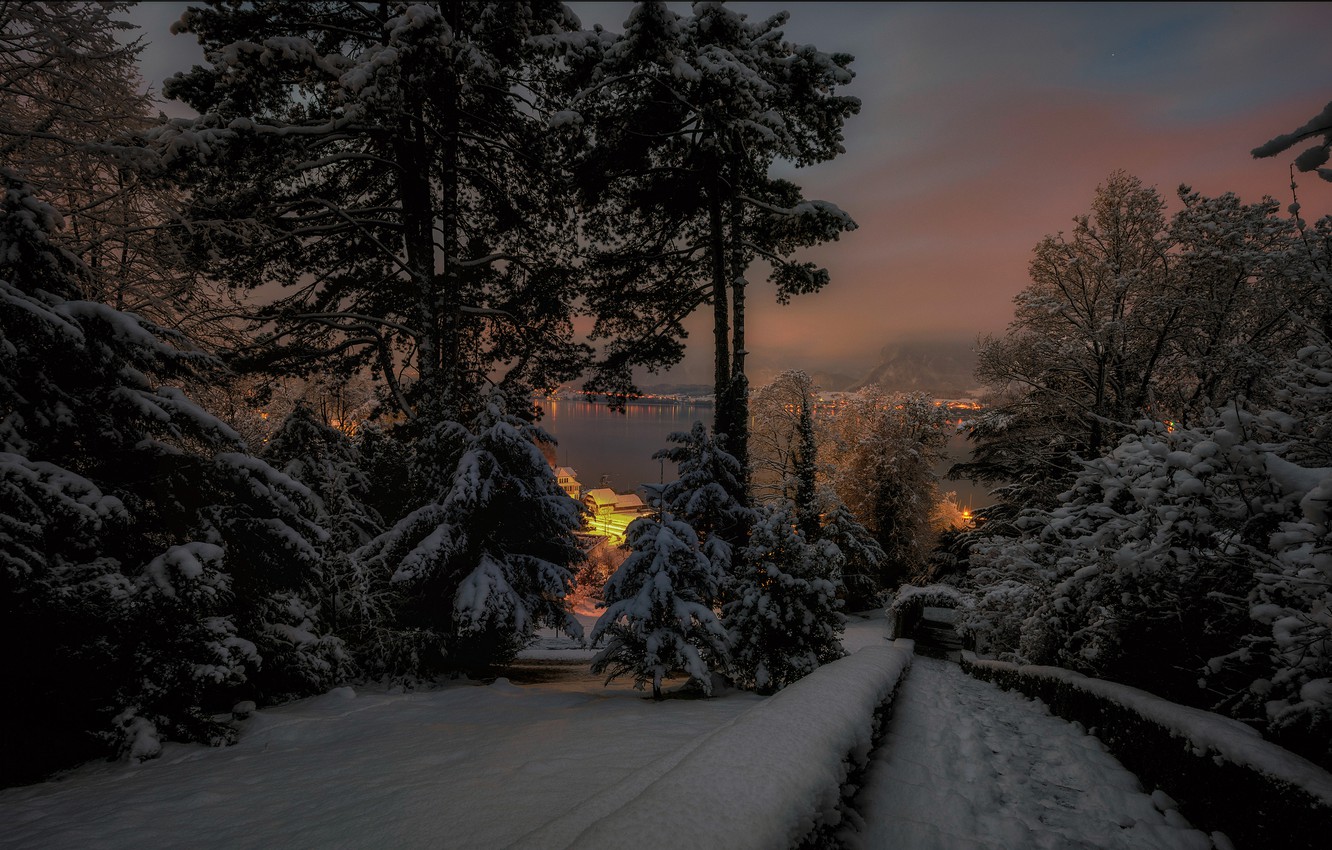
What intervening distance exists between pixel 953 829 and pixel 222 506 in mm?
7063

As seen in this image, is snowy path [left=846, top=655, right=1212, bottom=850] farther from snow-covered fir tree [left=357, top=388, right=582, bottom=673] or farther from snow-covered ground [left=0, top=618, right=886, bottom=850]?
snow-covered fir tree [left=357, top=388, right=582, bottom=673]

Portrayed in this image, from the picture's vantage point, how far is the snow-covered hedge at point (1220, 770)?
2.53 meters

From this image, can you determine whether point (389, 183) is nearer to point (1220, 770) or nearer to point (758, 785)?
point (758, 785)

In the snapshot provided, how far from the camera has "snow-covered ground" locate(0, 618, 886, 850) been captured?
2967mm

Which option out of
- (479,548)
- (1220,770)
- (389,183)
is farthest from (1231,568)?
(389,183)

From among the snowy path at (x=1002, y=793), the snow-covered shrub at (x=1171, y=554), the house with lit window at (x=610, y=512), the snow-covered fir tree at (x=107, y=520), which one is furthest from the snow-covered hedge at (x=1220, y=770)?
the house with lit window at (x=610, y=512)

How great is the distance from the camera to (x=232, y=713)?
18.2 feet

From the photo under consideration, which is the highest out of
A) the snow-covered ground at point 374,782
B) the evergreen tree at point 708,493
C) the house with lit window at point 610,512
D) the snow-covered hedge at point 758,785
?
the evergreen tree at point 708,493

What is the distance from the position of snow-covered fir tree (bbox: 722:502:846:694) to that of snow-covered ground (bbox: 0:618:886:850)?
177 centimetres

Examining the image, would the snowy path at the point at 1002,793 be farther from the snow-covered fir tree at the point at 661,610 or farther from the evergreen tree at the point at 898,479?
the evergreen tree at the point at 898,479

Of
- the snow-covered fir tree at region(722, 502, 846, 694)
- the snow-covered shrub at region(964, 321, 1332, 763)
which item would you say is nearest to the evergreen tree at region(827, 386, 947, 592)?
the snow-covered fir tree at region(722, 502, 846, 694)

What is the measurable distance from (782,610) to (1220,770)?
5.38m

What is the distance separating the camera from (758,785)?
2344 mm

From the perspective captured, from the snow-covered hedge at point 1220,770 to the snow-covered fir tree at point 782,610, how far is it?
385cm
